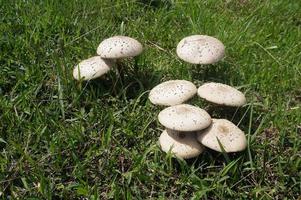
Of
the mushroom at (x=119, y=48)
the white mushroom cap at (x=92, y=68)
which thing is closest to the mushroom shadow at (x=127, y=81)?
the white mushroom cap at (x=92, y=68)

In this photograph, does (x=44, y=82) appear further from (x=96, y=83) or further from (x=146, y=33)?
(x=146, y=33)

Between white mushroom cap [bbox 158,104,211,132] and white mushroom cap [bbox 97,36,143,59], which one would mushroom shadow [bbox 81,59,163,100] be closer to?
white mushroom cap [bbox 97,36,143,59]

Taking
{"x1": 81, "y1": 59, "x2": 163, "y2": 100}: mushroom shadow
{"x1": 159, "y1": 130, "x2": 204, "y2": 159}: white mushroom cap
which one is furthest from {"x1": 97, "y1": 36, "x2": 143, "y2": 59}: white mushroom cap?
{"x1": 159, "y1": 130, "x2": 204, "y2": 159}: white mushroom cap

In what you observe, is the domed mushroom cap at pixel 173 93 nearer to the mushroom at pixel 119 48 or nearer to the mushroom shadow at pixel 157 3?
the mushroom at pixel 119 48

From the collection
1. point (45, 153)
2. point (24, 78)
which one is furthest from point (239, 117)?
point (24, 78)

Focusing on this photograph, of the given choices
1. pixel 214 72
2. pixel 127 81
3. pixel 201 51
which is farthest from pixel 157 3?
pixel 201 51

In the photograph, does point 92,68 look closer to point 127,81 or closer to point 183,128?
point 127,81
